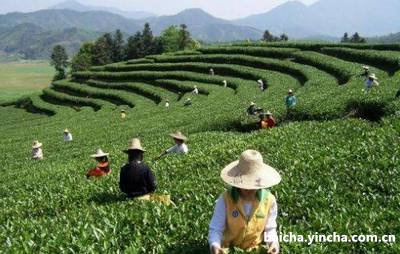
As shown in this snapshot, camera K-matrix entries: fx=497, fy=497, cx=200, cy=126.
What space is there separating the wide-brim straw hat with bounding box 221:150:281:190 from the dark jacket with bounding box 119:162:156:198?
4687 millimetres

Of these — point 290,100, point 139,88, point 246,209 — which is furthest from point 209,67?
point 246,209

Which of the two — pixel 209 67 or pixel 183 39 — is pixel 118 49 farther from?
pixel 209 67

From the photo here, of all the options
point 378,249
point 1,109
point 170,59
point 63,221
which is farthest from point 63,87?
point 378,249

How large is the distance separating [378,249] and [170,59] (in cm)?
7424

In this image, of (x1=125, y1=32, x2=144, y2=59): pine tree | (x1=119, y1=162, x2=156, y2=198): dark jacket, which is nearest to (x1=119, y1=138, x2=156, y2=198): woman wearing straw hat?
(x1=119, y1=162, x2=156, y2=198): dark jacket

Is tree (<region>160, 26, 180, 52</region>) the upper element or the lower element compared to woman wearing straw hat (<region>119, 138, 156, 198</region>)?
lower

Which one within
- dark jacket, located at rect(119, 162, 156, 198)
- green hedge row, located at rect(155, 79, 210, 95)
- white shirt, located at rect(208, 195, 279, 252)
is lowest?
green hedge row, located at rect(155, 79, 210, 95)

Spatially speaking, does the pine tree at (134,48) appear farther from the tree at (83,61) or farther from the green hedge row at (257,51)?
the green hedge row at (257,51)

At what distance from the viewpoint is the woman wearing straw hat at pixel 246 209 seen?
24.4ft

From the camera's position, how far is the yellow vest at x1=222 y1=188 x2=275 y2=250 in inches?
300

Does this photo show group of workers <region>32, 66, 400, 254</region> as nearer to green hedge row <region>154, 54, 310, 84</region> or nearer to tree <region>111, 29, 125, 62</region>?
green hedge row <region>154, 54, 310, 84</region>

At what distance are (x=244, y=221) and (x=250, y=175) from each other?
76cm

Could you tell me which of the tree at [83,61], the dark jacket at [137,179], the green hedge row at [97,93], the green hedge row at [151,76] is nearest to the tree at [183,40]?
the tree at [83,61]

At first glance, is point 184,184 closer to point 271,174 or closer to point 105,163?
point 105,163
